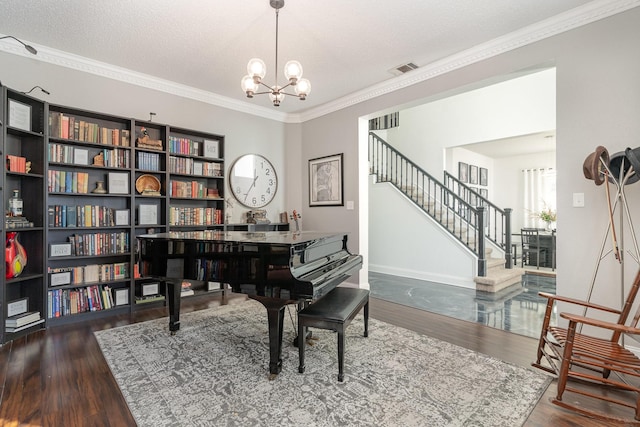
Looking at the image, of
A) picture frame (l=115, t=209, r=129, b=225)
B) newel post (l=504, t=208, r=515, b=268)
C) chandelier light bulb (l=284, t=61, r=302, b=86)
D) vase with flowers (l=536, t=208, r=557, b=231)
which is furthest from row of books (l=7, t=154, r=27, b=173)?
vase with flowers (l=536, t=208, r=557, b=231)

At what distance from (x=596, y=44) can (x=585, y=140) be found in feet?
2.47

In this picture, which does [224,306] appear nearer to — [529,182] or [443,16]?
[443,16]

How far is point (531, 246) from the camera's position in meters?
6.39

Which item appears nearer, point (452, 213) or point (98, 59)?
point (98, 59)

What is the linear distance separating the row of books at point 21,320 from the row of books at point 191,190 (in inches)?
65.7

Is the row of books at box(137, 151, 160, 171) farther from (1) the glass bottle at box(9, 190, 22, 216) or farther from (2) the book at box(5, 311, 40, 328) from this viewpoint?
(2) the book at box(5, 311, 40, 328)

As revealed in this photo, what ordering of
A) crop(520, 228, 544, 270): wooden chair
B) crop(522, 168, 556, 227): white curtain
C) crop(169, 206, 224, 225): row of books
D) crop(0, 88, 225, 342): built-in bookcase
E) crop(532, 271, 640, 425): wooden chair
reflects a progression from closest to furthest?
crop(532, 271, 640, 425): wooden chair < crop(0, 88, 225, 342): built-in bookcase < crop(169, 206, 224, 225): row of books < crop(520, 228, 544, 270): wooden chair < crop(522, 168, 556, 227): white curtain

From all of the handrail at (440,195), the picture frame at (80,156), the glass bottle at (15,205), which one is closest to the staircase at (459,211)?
the handrail at (440,195)

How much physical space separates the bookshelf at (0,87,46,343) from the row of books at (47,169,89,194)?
104 mm

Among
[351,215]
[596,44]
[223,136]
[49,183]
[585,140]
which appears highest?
[596,44]

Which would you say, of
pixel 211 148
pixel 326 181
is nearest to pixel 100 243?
pixel 211 148

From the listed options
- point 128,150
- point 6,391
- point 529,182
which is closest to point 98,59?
point 128,150

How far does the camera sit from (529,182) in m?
7.59

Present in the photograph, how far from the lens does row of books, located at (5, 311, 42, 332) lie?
2.61 metres
